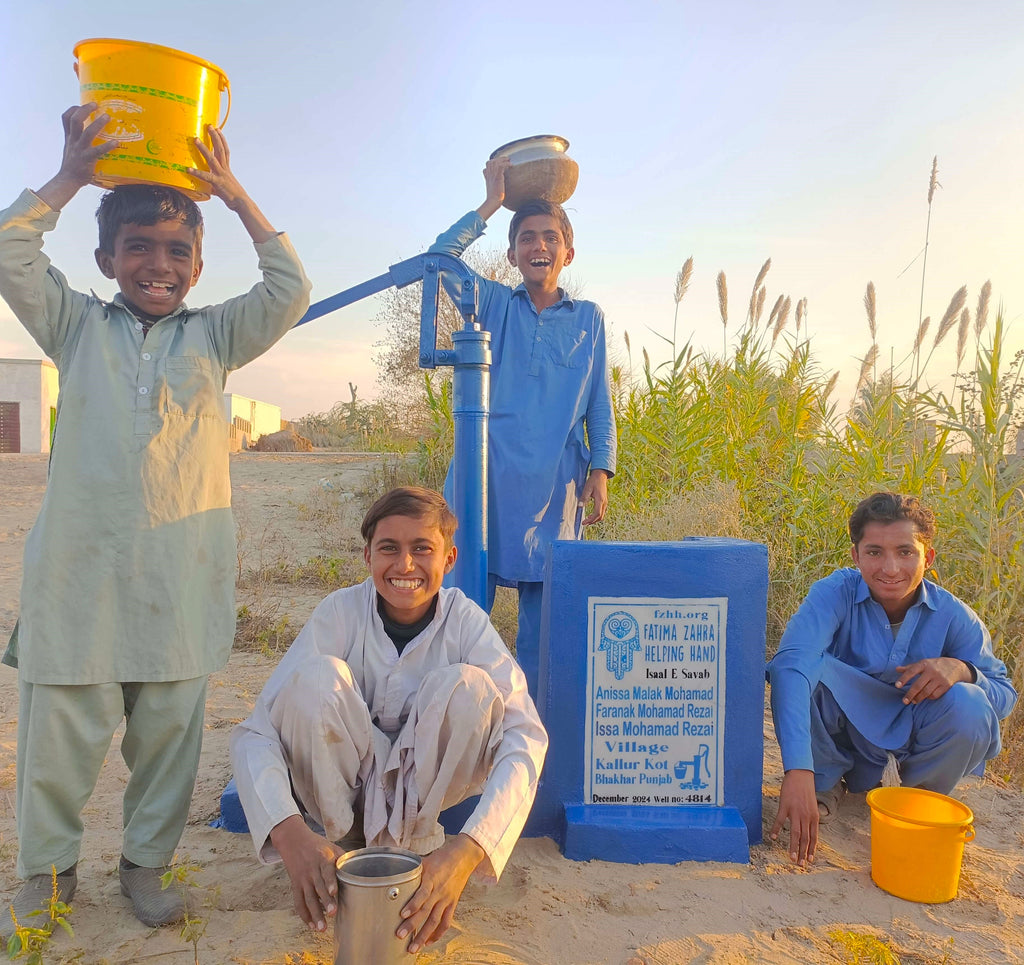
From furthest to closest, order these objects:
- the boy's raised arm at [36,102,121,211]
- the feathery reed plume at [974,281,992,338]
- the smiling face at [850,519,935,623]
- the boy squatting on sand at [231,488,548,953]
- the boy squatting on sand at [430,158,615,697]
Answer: the feathery reed plume at [974,281,992,338], the boy squatting on sand at [430,158,615,697], the smiling face at [850,519,935,623], the boy's raised arm at [36,102,121,211], the boy squatting on sand at [231,488,548,953]

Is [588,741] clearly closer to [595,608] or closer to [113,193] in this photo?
[595,608]

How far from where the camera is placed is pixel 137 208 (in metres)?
2.05

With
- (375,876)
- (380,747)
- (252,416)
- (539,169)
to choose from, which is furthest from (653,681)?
(252,416)

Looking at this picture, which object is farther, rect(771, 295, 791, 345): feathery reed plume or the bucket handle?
rect(771, 295, 791, 345): feathery reed plume

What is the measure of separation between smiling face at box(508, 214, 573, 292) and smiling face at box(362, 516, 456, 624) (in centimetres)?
126

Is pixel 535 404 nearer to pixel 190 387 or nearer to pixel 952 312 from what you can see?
pixel 190 387

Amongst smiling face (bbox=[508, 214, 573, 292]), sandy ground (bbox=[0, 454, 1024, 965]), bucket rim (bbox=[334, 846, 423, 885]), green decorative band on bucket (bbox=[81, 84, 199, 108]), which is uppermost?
green decorative band on bucket (bbox=[81, 84, 199, 108])

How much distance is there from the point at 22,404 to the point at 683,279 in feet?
72.5

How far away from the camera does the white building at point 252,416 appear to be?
82.6 ft

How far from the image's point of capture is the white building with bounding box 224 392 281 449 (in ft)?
82.6

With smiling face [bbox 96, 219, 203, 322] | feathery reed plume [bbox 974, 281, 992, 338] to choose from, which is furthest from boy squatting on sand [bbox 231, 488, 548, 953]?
feathery reed plume [bbox 974, 281, 992, 338]

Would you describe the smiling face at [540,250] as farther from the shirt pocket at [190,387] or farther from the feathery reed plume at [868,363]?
the feathery reed plume at [868,363]

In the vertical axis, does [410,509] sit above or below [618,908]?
above

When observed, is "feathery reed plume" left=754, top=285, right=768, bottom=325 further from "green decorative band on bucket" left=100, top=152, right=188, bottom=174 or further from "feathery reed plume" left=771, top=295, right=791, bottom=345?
"green decorative band on bucket" left=100, top=152, right=188, bottom=174
